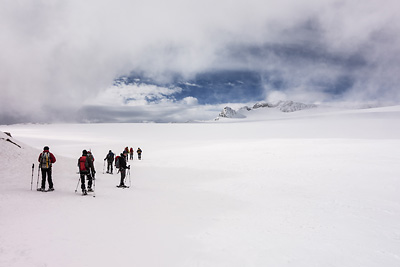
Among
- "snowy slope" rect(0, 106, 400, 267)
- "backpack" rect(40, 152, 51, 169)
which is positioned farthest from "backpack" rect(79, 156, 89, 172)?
"backpack" rect(40, 152, 51, 169)

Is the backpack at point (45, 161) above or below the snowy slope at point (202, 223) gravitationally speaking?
above

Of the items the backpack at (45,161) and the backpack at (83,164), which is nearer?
the backpack at (45,161)

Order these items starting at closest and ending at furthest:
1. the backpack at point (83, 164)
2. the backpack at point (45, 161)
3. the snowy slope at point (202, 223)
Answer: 1. the snowy slope at point (202, 223)
2. the backpack at point (45, 161)
3. the backpack at point (83, 164)

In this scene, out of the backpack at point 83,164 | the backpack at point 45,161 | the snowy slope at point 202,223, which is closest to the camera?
the snowy slope at point 202,223

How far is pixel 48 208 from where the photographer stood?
307 inches

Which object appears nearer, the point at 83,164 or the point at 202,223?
the point at 202,223

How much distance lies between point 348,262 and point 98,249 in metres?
5.53

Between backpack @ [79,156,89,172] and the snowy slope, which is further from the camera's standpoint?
backpack @ [79,156,89,172]

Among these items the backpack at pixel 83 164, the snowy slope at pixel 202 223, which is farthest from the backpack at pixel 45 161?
the backpack at pixel 83 164

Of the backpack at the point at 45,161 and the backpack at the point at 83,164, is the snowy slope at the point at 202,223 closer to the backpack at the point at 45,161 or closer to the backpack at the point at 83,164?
the backpack at the point at 83,164

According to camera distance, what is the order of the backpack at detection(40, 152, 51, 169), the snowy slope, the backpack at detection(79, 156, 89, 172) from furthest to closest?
the backpack at detection(79, 156, 89, 172) → the backpack at detection(40, 152, 51, 169) → the snowy slope

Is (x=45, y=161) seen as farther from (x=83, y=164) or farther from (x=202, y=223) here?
(x=202, y=223)

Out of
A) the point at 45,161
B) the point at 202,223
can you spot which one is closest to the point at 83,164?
the point at 45,161

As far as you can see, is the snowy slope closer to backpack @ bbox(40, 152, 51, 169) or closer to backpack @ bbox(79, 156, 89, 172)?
backpack @ bbox(79, 156, 89, 172)
